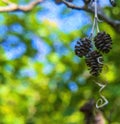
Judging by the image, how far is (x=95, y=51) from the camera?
6.10ft

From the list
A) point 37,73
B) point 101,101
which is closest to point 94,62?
point 101,101

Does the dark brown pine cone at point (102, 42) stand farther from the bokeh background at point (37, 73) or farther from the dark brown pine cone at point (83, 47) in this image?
the bokeh background at point (37, 73)

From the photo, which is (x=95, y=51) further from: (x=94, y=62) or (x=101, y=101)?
(x=101, y=101)

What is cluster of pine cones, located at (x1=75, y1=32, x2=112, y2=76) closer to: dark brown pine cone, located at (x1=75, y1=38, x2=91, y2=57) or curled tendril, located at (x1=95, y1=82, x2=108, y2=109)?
dark brown pine cone, located at (x1=75, y1=38, x2=91, y2=57)

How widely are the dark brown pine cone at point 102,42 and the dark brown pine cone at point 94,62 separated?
0.02m

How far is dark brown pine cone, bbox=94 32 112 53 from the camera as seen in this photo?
6.07 feet

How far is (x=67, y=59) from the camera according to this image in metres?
5.41

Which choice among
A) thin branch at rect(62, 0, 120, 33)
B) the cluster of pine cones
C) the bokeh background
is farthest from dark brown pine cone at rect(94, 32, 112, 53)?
the bokeh background

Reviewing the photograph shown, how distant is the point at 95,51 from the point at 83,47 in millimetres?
41

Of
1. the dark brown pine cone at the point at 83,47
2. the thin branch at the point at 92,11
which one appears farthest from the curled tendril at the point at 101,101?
the thin branch at the point at 92,11

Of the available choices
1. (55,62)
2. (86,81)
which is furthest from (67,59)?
(86,81)

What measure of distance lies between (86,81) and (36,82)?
1462 millimetres

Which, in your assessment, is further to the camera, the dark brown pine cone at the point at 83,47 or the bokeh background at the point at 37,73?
the bokeh background at the point at 37,73

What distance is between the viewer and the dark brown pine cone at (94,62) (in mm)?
1832
